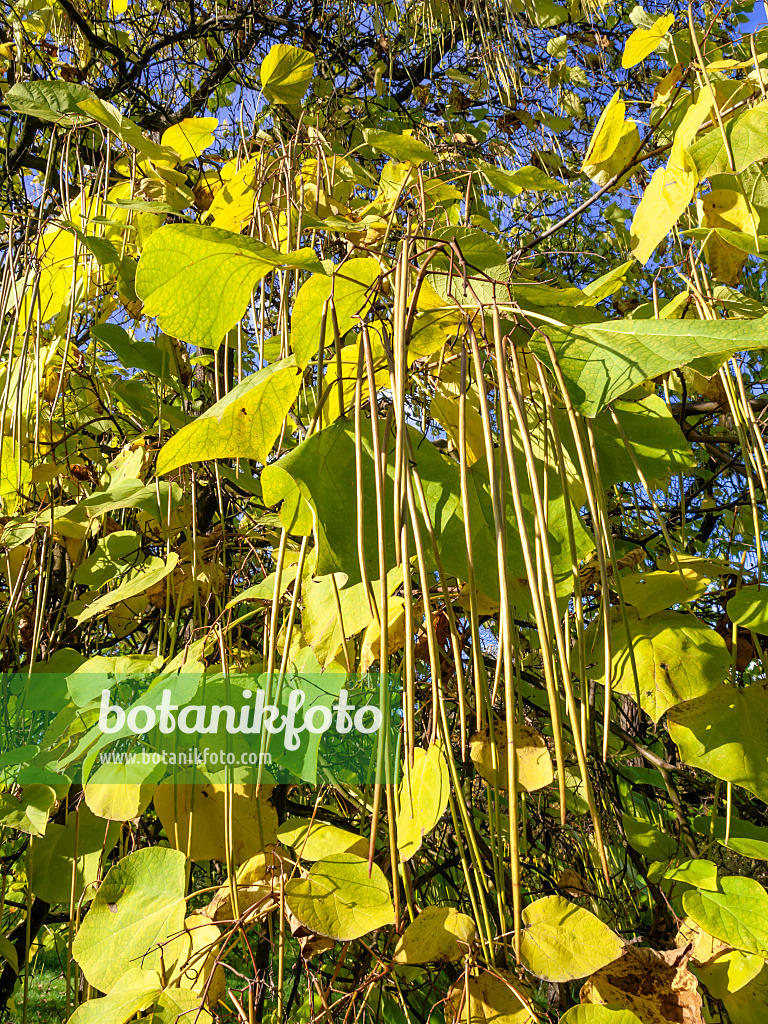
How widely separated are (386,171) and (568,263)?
1771 mm

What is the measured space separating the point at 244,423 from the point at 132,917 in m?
0.41

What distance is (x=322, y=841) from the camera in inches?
23.6

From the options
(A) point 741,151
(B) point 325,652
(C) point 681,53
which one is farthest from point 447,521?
(C) point 681,53

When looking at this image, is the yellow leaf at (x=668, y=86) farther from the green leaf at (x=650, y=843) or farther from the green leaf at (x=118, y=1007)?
the green leaf at (x=118, y=1007)

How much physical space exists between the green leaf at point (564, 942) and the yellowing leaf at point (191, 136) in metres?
0.92

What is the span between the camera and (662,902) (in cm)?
82

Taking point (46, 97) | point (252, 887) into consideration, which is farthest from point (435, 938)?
point (46, 97)

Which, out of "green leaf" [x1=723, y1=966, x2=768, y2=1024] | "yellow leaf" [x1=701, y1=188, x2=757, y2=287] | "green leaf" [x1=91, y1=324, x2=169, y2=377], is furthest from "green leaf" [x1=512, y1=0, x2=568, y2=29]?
"green leaf" [x1=723, y1=966, x2=768, y2=1024]

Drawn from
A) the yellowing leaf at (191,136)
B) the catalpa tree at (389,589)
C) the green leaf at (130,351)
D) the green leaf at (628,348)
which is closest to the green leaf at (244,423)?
the catalpa tree at (389,589)

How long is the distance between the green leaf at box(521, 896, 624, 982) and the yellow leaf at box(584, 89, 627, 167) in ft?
2.23

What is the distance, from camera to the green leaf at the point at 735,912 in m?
0.55

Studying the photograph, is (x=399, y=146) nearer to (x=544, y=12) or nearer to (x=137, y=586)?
(x=137, y=586)

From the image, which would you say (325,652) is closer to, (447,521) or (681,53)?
(447,521)

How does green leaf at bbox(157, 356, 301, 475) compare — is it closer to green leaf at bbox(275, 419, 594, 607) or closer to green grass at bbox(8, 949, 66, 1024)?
green leaf at bbox(275, 419, 594, 607)
